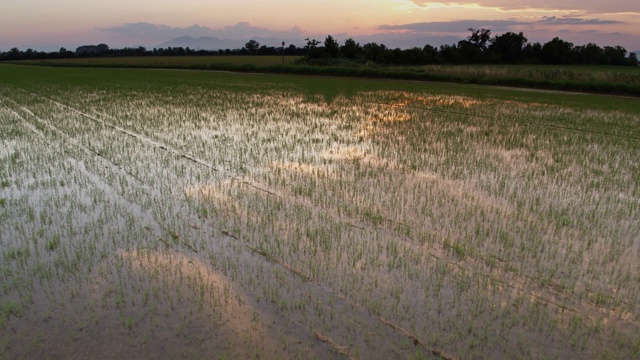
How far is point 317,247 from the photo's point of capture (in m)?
4.54

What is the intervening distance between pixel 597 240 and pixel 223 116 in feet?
37.0

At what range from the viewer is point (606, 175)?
7.54 metres

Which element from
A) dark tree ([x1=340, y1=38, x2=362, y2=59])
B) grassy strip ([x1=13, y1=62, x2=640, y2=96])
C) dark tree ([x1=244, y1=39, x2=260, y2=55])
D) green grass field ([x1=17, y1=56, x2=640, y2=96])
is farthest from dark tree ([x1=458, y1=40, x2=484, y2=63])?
dark tree ([x1=244, y1=39, x2=260, y2=55])

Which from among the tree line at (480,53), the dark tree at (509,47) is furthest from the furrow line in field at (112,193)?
the dark tree at (509,47)

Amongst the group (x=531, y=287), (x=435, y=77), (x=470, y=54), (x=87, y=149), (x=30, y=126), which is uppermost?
(x=470, y=54)

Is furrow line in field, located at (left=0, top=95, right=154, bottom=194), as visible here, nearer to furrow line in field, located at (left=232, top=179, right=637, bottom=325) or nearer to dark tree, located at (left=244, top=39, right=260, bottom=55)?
furrow line in field, located at (left=232, top=179, right=637, bottom=325)

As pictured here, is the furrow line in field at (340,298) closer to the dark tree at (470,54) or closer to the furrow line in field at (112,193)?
the furrow line in field at (112,193)

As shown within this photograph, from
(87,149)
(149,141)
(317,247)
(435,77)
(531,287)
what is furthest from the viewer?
(435,77)

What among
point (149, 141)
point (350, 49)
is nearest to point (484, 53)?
point (350, 49)

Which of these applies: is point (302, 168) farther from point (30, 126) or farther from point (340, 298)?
point (30, 126)

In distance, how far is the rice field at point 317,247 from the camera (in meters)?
3.12

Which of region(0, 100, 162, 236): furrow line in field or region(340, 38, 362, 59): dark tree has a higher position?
region(340, 38, 362, 59): dark tree

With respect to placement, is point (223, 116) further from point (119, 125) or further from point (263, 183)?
point (263, 183)

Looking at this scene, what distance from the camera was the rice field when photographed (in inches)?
123
